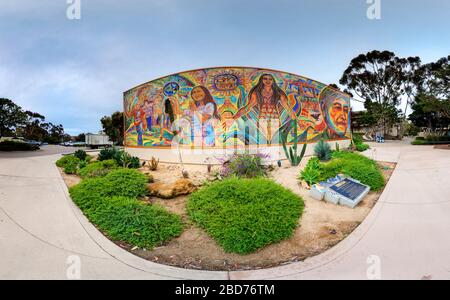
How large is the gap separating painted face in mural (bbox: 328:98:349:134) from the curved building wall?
2707 millimetres

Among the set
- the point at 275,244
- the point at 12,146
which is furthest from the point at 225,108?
the point at 12,146

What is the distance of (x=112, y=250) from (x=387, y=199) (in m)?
6.06

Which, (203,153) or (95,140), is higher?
(95,140)

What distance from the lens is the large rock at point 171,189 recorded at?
→ 261 inches

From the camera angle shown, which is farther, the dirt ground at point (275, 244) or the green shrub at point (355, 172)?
the green shrub at point (355, 172)

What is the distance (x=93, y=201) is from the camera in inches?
217

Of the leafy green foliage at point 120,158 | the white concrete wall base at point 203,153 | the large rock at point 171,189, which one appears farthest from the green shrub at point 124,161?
the large rock at point 171,189

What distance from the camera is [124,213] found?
15.7 ft

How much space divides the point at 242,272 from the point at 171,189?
12.5 ft

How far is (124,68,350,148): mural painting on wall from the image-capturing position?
1236cm

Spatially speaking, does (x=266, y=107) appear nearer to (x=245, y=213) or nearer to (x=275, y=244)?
(x=245, y=213)

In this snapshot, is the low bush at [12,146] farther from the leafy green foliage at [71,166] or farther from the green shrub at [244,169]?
the green shrub at [244,169]

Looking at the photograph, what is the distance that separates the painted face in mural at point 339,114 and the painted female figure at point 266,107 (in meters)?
5.20

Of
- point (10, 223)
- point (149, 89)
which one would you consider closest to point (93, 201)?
point (10, 223)
